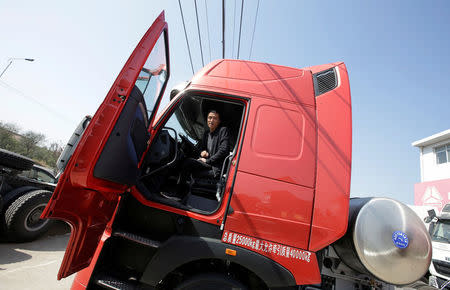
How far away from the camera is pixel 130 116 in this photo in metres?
1.72

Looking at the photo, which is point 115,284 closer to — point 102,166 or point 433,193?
point 102,166

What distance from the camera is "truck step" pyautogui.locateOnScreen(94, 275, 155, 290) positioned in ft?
5.65

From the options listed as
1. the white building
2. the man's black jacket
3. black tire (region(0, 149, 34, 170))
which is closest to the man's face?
the man's black jacket

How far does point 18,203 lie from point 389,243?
223 inches

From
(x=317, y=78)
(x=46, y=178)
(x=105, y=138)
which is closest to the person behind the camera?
(x=105, y=138)

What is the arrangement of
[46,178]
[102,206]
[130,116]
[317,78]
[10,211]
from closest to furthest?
[130,116], [102,206], [317,78], [10,211], [46,178]

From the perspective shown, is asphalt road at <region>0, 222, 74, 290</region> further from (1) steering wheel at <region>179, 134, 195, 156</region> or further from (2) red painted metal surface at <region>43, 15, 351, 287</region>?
(1) steering wheel at <region>179, 134, 195, 156</region>

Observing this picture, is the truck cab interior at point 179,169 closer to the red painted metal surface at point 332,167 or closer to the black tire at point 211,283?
the black tire at point 211,283

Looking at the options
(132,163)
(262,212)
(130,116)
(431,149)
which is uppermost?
(431,149)

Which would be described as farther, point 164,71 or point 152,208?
point 164,71

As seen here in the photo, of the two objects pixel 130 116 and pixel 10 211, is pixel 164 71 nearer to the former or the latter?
pixel 130 116

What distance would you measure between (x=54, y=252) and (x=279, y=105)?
4.73 metres

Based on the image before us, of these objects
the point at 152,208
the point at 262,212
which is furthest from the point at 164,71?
the point at 262,212

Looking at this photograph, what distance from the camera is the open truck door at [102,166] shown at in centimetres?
155
